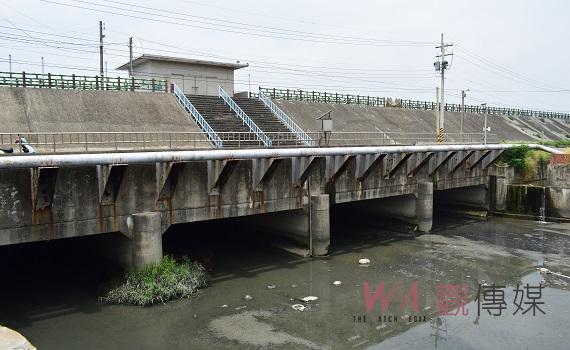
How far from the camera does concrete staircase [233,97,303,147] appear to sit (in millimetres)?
35094

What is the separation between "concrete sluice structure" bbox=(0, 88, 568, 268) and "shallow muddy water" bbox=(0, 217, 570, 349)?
233 cm

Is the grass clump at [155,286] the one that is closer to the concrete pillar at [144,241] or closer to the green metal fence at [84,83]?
the concrete pillar at [144,241]

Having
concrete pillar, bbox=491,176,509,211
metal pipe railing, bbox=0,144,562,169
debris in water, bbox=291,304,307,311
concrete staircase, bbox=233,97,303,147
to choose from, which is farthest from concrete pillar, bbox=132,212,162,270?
concrete pillar, bbox=491,176,509,211

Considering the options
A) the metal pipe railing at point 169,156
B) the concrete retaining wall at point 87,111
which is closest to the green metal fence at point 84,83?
the concrete retaining wall at point 87,111

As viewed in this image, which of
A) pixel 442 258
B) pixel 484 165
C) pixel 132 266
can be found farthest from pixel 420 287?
pixel 484 165

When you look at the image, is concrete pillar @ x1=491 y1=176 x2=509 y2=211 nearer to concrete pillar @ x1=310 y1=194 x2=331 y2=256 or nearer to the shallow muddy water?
the shallow muddy water

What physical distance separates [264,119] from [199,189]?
19.0 m

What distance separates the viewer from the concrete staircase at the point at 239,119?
32.7m

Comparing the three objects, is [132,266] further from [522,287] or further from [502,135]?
[502,135]

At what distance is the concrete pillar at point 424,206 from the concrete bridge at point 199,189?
64 mm

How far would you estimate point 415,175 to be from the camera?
29359mm

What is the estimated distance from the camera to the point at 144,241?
16656 millimetres

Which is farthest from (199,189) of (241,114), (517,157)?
(517,157)

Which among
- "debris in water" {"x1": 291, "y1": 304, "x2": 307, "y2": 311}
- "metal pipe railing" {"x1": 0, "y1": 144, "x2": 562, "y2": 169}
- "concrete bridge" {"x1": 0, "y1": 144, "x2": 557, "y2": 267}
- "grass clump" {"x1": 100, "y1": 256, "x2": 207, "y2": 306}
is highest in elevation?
"metal pipe railing" {"x1": 0, "y1": 144, "x2": 562, "y2": 169}
